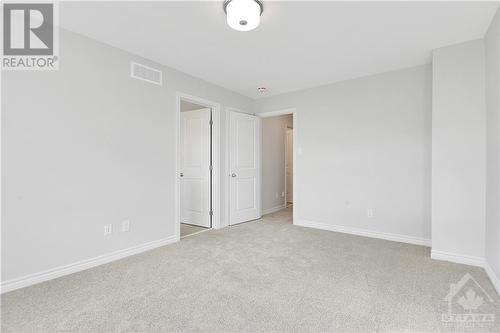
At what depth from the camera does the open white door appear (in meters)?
4.55

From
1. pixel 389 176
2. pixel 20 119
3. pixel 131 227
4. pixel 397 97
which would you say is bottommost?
pixel 131 227

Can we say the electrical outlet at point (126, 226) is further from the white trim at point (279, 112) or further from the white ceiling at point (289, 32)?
the white trim at point (279, 112)

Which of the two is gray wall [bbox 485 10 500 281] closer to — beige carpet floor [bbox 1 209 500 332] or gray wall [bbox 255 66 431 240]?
beige carpet floor [bbox 1 209 500 332]

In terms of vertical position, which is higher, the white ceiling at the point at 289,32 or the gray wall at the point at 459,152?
the white ceiling at the point at 289,32

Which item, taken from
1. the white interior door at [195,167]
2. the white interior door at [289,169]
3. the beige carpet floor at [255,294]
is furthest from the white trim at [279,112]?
the beige carpet floor at [255,294]

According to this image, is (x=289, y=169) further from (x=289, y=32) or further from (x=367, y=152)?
(x=289, y=32)

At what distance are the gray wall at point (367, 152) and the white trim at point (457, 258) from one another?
560 millimetres

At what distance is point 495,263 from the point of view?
7.29 ft

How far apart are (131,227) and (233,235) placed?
1.50 metres

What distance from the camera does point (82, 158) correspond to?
8.49ft

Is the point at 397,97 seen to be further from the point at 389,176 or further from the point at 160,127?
the point at 160,127

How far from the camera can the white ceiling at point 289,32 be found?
2154 mm

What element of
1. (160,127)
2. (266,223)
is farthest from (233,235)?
(160,127)

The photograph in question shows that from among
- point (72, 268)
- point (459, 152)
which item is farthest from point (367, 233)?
point (72, 268)
